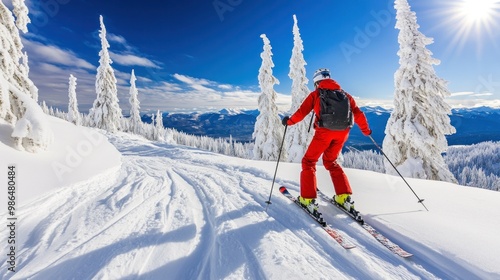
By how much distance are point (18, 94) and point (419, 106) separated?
1833 cm

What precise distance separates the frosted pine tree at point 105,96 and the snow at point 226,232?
32325 mm

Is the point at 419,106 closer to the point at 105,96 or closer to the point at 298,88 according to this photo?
the point at 298,88

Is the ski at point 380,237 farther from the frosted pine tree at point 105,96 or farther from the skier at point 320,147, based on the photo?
the frosted pine tree at point 105,96

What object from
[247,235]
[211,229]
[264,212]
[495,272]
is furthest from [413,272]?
[211,229]

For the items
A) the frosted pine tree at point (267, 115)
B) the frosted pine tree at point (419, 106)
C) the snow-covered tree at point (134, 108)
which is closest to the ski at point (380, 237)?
the frosted pine tree at point (419, 106)

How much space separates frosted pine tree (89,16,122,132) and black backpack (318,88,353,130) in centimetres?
3556

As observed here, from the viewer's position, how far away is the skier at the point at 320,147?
12.6 ft

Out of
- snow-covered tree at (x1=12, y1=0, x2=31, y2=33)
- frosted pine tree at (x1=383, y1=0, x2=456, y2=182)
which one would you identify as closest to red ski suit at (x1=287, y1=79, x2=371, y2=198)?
snow-covered tree at (x1=12, y1=0, x2=31, y2=33)

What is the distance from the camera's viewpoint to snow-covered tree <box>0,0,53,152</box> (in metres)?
5.05

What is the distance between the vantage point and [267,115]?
84.7 feet

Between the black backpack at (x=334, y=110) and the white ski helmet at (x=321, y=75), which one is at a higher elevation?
the white ski helmet at (x=321, y=75)

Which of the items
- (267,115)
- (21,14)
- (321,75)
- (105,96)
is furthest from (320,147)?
(105,96)

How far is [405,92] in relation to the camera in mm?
14562

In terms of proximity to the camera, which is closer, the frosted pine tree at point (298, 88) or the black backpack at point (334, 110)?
the black backpack at point (334, 110)
